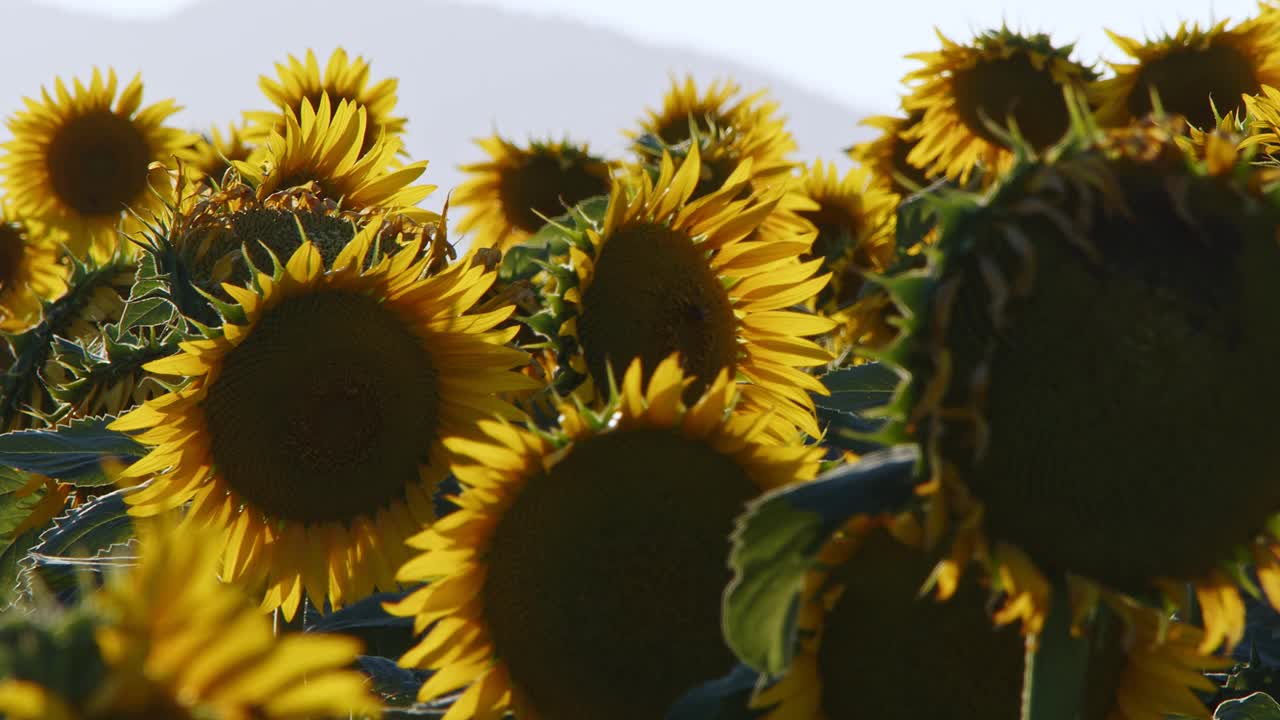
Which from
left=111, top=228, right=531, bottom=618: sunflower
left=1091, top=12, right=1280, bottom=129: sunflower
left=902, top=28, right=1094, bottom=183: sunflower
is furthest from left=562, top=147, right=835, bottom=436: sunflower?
left=902, top=28, right=1094, bottom=183: sunflower

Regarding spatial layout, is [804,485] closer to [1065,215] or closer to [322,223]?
[1065,215]

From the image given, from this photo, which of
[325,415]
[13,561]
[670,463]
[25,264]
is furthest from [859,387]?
[25,264]

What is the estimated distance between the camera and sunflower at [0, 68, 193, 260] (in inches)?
247

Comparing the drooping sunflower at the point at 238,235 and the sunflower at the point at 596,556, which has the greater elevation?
the drooping sunflower at the point at 238,235

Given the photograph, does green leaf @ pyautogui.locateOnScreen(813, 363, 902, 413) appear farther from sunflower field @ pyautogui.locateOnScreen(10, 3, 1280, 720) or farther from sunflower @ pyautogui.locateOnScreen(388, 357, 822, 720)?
sunflower @ pyautogui.locateOnScreen(388, 357, 822, 720)

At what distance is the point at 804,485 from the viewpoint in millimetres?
1310

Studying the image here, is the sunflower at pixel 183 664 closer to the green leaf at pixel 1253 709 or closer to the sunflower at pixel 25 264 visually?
the green leaf at pixel 1253 709

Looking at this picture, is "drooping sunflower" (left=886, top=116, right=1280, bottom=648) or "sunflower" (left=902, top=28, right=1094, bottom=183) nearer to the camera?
"drooping sunflower" (left=886, top=116, right=1280, bottom=648)

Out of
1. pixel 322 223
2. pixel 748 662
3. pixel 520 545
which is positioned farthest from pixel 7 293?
pixel 748 662

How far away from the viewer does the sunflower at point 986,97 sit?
15.8 ft

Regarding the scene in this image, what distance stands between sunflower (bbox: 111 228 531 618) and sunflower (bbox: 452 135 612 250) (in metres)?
2.62

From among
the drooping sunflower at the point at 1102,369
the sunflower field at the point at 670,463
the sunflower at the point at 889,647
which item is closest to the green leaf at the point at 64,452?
the sunflower field at the point at 670,463

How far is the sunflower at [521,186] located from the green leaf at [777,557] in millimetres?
3681

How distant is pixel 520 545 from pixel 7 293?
4385 mm
